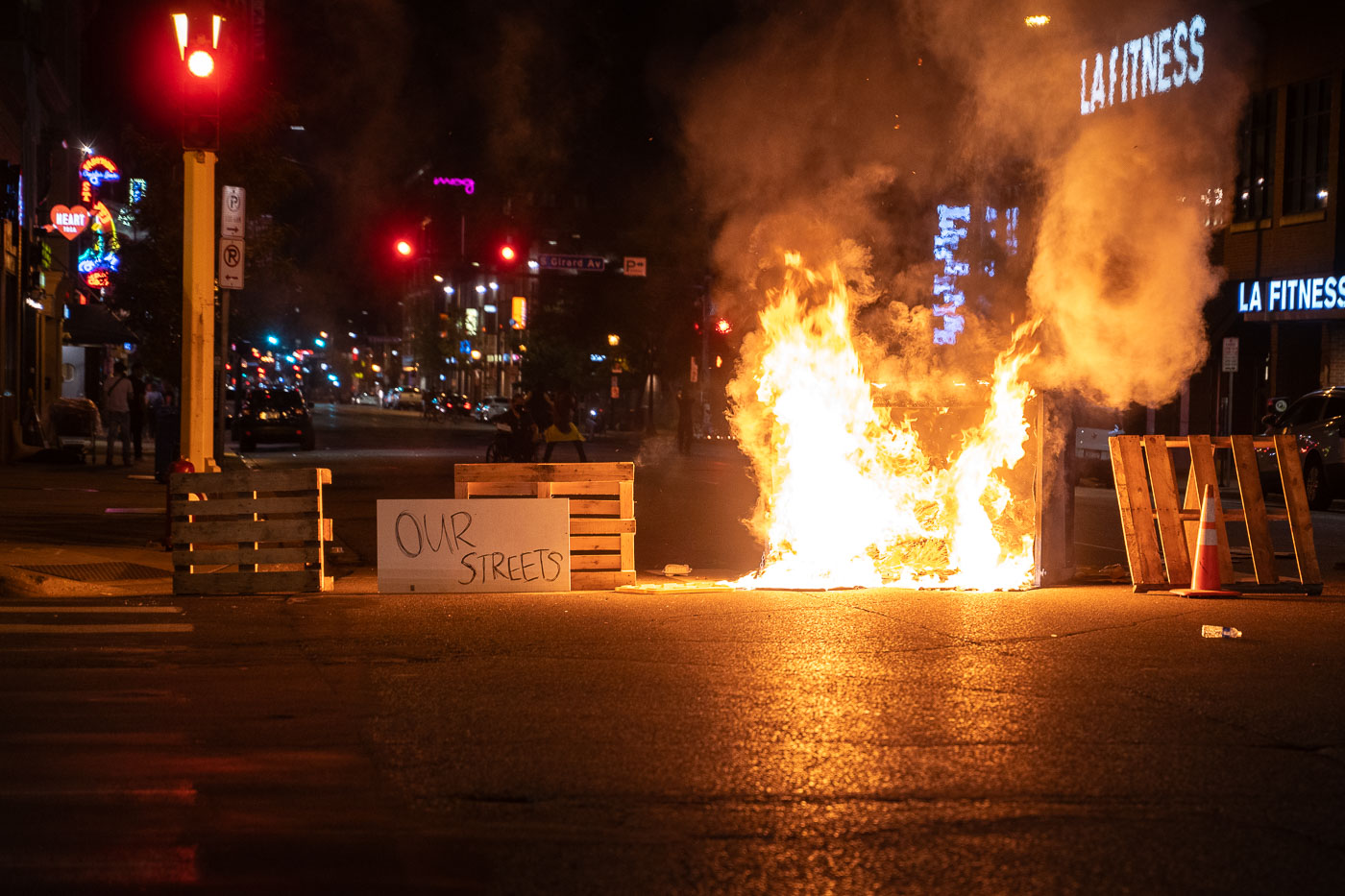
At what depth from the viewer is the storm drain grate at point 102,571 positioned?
11477mm

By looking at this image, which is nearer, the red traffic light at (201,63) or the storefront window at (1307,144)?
the red traffic light at (201,63)

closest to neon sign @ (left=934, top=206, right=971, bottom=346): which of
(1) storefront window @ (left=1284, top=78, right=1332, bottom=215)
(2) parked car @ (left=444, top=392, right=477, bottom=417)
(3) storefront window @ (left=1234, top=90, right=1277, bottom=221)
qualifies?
(1) storefront window @ (left=1284, top=78, right=1332, bottom=215)

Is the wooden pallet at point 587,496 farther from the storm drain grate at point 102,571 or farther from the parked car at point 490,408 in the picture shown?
the parked car at point 490,408

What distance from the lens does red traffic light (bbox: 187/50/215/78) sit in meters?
11.5

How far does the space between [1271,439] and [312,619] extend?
7682 millimetres

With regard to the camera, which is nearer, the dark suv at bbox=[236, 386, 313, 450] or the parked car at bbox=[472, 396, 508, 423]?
the dark suv at bbox=[236, 386, 313, 450]

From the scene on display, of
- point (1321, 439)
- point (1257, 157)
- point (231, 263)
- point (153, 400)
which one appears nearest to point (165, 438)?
point (231, 263)

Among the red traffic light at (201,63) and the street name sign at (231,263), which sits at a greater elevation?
the red traffic light at (201,63)

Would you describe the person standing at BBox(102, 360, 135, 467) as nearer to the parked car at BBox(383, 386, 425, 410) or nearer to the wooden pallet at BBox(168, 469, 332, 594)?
the wooden pallet at BBox(168, 469, 332, 594)

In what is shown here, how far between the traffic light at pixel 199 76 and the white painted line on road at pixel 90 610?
4249 mm

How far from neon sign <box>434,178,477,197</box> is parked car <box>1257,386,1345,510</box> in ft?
40.8

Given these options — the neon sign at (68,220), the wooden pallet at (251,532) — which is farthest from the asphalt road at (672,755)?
the neon sign at (68,220)

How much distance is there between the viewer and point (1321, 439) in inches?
818

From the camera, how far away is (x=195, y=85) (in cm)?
1168
